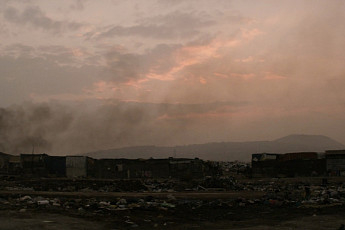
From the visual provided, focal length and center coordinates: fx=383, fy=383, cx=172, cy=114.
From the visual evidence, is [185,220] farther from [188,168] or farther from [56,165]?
[56,165]

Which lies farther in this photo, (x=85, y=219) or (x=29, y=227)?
(x=85, y=219)

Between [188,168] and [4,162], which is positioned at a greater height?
[4,162]

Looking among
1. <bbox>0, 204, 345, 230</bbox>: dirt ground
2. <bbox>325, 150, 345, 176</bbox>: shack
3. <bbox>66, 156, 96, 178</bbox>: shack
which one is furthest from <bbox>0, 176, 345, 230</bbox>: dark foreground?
<bbox>66, 156, 96, 178</bbox>: shack

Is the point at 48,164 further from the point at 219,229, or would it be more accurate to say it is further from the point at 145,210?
the point at 219,229

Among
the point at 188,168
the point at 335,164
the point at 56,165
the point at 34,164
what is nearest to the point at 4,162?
the point at 34,164

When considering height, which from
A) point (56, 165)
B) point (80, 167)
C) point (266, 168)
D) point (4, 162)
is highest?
point (4, 162)

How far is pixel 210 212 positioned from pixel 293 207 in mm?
3550

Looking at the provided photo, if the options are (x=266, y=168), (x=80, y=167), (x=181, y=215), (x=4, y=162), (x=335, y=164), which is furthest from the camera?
(x=4, y=162)

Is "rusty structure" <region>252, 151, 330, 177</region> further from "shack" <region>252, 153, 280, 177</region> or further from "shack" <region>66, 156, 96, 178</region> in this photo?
"shack" <region>66, 156, 96, 178</region>

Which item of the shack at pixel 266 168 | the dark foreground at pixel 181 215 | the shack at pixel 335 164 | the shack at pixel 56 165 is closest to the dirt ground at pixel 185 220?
the dark foreground at pixel 181 215

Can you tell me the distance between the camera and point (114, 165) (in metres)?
44.6

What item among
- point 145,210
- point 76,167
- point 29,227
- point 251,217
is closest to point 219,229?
point 251,217

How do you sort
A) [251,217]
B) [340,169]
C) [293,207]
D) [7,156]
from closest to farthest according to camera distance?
1. [251,217]
2. [293,207]
3. [340,169]
4. [7,156]

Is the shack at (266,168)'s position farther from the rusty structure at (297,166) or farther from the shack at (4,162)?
the shack at (4,162)
